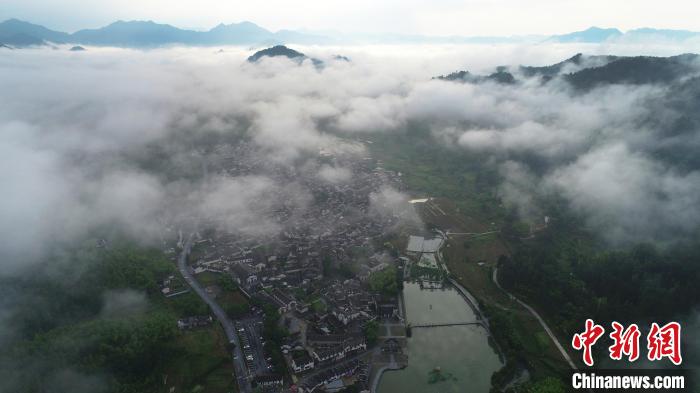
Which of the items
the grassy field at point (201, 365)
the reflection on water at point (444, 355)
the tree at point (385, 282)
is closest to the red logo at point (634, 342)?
the reflection on water at point (444, 355)

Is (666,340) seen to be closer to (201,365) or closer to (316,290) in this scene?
(316,290)

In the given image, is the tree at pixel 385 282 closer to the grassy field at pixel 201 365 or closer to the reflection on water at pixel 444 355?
the reflection on water at pixel 444 355

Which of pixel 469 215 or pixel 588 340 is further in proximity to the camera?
pixel 469 215

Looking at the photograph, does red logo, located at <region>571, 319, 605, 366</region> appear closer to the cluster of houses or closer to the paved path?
the paved path

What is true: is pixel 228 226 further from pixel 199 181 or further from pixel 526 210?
pixel 526 210

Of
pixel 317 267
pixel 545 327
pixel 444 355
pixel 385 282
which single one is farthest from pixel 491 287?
pixel 317 267

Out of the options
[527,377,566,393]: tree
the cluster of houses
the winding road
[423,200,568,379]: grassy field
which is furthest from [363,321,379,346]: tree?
[527,377,566,393]: tree
